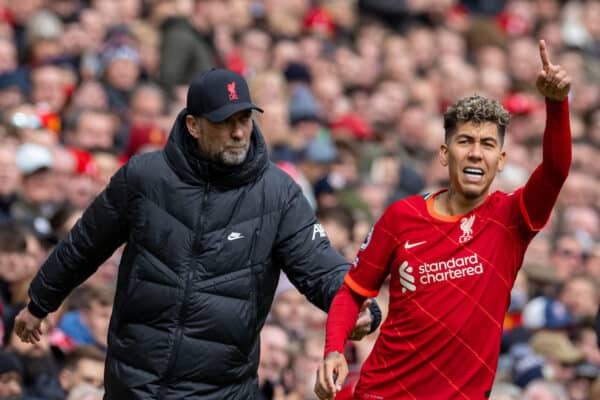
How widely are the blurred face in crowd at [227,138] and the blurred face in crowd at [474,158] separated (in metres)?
1.10

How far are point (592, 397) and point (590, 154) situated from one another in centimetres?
706

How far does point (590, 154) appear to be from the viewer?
16.4m

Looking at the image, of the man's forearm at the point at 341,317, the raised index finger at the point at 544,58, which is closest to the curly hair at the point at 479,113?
the raised index finger at the point at 544,58

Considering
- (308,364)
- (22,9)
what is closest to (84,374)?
(308,364)

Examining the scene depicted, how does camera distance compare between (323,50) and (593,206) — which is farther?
(323,50)

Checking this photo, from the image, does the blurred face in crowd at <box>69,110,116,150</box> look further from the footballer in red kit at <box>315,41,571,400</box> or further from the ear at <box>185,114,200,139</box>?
the footballer in red kit at <box>315,41,571,400</box>

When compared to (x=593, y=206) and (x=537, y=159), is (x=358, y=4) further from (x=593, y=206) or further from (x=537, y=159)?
(x=593, y=206)

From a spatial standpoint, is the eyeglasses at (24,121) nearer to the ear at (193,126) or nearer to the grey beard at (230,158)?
the ear at (193,126)

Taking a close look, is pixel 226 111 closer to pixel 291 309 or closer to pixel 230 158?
pixel 230 158

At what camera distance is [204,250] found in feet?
22.5

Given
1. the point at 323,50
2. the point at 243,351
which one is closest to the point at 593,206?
the point at 323,50

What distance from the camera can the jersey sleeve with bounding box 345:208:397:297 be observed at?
6.28 metres

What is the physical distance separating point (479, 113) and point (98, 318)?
14.2ft

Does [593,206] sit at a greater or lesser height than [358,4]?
lesser
